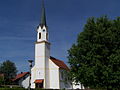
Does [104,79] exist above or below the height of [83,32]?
below

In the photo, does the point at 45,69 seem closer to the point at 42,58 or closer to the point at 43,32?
the point at 42,58

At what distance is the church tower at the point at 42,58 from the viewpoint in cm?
5038

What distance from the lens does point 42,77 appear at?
50281 millimetres

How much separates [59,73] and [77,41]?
83.5ft

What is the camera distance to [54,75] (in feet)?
168

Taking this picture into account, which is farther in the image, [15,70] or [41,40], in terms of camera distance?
[15,70]

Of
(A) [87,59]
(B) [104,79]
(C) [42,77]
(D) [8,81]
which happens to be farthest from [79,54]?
(D) [8,81]

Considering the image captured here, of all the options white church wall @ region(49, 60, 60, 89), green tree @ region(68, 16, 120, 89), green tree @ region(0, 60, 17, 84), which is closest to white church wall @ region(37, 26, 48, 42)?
white church wall @ region(49, 60, 60, 89)

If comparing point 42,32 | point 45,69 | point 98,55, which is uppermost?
point 42,32

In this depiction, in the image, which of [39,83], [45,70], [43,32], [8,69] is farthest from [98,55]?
[8,69]

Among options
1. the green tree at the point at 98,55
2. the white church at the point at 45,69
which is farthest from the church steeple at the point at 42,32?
the green tree at the point at 98,55

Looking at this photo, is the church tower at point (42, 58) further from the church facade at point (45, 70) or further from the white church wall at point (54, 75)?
the white church wall at point (54, 75)

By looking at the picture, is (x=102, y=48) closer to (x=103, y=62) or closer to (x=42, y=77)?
(x=103, y=62)

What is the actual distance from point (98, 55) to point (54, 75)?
94.6ft
